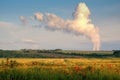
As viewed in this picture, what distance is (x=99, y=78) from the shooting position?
1780 cm

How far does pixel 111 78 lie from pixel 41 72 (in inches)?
160

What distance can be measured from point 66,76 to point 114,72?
10.2 feet

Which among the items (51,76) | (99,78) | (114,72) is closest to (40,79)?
(51,76)

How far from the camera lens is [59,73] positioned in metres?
18.8

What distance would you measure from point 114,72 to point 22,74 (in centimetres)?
547

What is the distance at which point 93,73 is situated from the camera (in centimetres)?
1877

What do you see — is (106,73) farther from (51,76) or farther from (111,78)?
(51,76)

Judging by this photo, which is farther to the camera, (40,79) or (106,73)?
(106,73)

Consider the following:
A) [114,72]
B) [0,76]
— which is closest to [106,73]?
[114,72]

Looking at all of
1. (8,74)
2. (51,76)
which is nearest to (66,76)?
(51,76)

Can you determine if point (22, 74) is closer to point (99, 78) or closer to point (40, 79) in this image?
point (40, 79)

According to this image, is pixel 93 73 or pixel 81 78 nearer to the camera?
pixel 81 78

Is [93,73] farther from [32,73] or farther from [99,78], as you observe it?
[32,73]

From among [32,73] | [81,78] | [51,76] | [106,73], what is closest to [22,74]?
[32,73]
